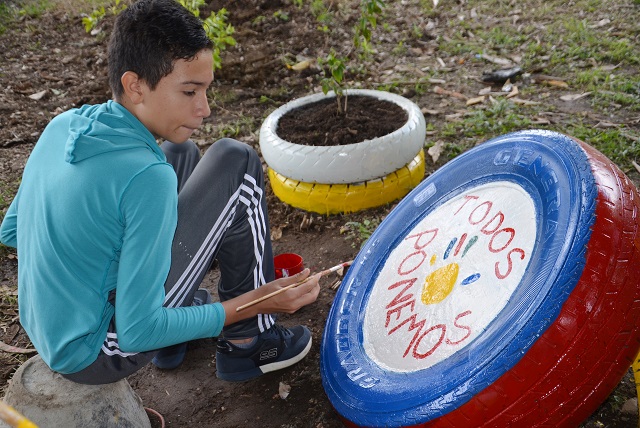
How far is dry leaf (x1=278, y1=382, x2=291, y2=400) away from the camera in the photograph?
2485 millimetres

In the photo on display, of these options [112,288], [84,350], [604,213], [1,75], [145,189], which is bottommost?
[1,75]

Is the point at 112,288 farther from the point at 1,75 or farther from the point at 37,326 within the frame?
the point at 1,75

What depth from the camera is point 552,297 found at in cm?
168

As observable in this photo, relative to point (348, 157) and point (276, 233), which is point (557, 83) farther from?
point (276, 233)

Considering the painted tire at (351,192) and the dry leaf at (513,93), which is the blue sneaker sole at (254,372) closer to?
the painted tire at (351,192)

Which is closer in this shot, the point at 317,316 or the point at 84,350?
the point at 84,350

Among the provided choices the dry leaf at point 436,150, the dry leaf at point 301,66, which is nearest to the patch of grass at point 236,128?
the dry leaf at point 301,66

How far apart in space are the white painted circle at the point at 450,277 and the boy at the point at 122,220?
424mm

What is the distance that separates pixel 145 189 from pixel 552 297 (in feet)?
3.96

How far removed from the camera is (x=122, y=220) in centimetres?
171

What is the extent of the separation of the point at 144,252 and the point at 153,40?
63 cm

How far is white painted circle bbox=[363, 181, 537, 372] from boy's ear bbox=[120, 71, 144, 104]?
125 centimetres

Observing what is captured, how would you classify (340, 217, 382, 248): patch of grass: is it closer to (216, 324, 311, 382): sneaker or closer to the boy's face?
(216, 324, 311, 382): sneaker

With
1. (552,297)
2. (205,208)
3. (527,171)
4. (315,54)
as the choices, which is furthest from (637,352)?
Answer: (315,54)
